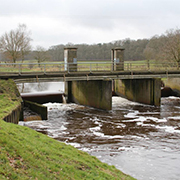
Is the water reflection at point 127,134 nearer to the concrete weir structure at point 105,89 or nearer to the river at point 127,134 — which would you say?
the river at point 127,134

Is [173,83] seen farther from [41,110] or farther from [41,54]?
[41,54]

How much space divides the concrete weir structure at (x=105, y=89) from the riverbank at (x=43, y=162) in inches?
528

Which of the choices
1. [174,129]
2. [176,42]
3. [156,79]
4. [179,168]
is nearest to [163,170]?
[179,168]

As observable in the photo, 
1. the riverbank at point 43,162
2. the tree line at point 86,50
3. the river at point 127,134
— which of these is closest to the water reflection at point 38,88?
the tree line at point 86,50

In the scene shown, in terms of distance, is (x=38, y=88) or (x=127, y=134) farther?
(x=38, y=88)

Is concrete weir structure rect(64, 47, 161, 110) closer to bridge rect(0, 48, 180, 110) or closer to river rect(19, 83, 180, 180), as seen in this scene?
bridge rect(0, 48, 180, 110)

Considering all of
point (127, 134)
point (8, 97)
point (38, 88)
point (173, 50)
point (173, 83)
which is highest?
point (173, 50)

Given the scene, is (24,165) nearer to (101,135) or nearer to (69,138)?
(69,138)

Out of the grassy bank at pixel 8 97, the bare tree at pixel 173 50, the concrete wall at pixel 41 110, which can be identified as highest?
the bare tree at pixel 173 50

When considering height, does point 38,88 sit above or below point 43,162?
above

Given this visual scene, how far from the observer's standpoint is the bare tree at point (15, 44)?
38312 millimetres

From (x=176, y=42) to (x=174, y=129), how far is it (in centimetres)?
2223

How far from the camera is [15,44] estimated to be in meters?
39.2

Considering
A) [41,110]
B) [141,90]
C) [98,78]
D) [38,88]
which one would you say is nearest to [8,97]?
[41,110]
